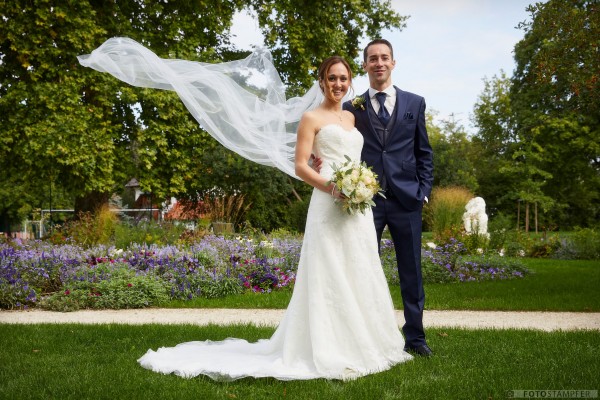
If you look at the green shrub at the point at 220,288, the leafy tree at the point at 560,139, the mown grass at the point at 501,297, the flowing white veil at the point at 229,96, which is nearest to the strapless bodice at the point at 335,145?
the flowing white veil at the point at 229,96

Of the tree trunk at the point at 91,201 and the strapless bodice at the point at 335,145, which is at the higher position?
the strapless bodice at the point at 335,145

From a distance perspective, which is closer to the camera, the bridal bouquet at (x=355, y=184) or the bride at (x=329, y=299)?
the bridal bouquet at (x=355, y=184)

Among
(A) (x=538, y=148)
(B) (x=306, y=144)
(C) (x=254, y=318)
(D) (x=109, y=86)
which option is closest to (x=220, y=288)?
(C) (x=254, y=318)

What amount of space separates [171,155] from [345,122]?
12444mm

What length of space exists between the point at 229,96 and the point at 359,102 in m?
1.57

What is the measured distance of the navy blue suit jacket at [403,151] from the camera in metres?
5.30

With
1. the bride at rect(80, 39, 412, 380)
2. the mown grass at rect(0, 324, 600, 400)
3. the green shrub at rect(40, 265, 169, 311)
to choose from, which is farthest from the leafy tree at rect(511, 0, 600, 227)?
the green shrub at rect(40, 265, 169, 311)

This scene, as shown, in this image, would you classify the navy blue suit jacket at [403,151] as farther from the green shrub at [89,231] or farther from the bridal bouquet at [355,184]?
the green shrub at [89,231]

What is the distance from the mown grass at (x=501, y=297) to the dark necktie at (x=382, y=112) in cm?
422

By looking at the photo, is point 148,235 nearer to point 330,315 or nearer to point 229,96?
point 229,96

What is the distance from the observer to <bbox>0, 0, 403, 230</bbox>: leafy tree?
603 inches

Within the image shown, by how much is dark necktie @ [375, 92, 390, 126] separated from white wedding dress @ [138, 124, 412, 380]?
294 mm

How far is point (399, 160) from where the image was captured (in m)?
5.35

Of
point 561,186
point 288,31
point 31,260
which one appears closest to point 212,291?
point 31,260
